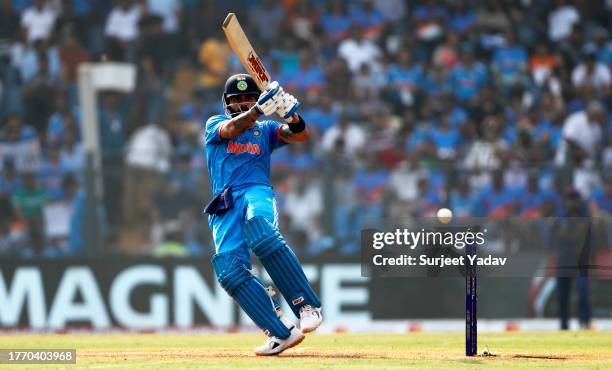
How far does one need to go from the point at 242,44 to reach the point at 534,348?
150 inches

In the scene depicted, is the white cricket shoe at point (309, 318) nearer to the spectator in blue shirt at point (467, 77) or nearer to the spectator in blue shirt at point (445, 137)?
the spectator in blue shirt at point (445, 137)

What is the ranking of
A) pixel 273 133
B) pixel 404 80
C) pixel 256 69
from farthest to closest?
pixel 404 80 < pixel 273 133 < pixel 256 69

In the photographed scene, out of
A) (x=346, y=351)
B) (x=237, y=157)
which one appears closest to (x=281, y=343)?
(x=346, y=351)

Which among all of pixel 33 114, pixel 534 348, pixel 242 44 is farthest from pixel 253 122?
pixel 33 114

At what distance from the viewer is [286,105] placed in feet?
30.8

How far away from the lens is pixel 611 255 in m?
10.9

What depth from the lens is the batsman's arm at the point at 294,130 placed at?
9.69m

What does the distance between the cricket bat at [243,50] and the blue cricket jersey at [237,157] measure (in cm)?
42

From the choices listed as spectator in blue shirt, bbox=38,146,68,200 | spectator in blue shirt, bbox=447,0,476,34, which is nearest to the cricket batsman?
spectator in blue shirt, bbox=38,146,68,200

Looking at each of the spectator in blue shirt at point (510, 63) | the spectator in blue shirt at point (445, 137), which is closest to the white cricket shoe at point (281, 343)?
the spectator in blue shirt at point (445, 137)

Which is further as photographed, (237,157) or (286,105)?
(237,157)

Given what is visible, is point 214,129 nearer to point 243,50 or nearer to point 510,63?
point 243,50

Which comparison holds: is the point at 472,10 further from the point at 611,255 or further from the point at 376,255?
the point at 376,255

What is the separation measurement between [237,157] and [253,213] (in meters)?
0.55
